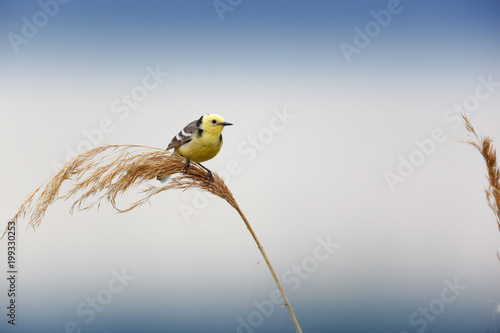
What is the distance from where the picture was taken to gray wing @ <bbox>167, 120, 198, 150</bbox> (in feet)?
5.86

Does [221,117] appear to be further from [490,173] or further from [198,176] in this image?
[490,173]

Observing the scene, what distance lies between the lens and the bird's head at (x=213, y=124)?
1.76 meters

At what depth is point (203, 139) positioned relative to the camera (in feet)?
5.71

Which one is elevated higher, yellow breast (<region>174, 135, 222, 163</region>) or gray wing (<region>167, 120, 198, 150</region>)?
gray wing (<region>167, 120, 198, 150</region>)

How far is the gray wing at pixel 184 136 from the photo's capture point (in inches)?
70.3

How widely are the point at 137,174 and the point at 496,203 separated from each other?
1.19 metres

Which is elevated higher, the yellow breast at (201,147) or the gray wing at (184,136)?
the gray wing at (184,136)

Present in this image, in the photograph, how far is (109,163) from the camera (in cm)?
142

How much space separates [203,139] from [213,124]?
79 millimetres

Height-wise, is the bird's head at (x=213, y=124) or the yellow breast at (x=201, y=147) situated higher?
the bird's head at (x=213, y=124)

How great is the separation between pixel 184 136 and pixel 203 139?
110mm

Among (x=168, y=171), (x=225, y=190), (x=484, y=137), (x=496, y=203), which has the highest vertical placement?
(x=168, y=171)

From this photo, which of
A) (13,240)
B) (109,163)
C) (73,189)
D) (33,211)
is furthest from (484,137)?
(13,240)

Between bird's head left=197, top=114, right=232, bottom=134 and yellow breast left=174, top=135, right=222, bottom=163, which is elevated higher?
bird's head left=197, top=114, right=232, bottom=134
